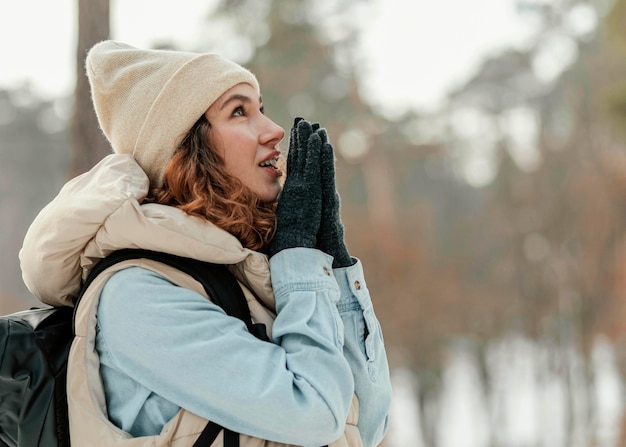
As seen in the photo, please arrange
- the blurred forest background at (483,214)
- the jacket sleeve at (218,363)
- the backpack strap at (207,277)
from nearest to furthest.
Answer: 1. the jacket sleeve at (218,363)
2. the backpack strap at (207,277)
3. the blurred forest background at (483,214)

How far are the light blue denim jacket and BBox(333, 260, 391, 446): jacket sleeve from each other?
0.11 m

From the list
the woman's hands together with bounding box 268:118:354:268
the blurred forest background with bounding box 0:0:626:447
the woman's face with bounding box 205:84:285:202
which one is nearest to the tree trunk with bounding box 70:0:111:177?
the woman's face with bounding box 205:84:285:202

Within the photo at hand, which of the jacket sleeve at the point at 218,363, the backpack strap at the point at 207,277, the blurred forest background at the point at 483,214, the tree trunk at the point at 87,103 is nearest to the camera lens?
the jacket sleeve at the point at 218,363

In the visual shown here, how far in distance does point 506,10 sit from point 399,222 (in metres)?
6.15

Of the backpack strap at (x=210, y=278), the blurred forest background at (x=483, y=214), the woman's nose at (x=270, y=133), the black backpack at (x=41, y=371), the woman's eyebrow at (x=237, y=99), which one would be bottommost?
the blurred forest background at (x=483, y=214)

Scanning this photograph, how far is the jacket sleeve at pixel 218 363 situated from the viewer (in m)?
1.47

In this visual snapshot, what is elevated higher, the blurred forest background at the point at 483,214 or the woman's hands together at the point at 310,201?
the woman's hands together at the point at 310,201

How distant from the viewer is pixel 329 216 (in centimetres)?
176

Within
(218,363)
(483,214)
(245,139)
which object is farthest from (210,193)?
(483,214)

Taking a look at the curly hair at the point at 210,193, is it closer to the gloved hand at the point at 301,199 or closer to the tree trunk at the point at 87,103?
the gloved hand at the point at 301,199

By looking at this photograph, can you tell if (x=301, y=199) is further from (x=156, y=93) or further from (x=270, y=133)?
(x=156, y=93)

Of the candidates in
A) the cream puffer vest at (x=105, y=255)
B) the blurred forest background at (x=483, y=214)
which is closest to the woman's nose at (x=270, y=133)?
the cream puffer vest at (x=105, y=255)

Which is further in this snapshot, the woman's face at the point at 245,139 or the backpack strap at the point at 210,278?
the woman's face at the point at 245,139

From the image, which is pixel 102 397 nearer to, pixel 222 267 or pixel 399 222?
pixel 222 267
